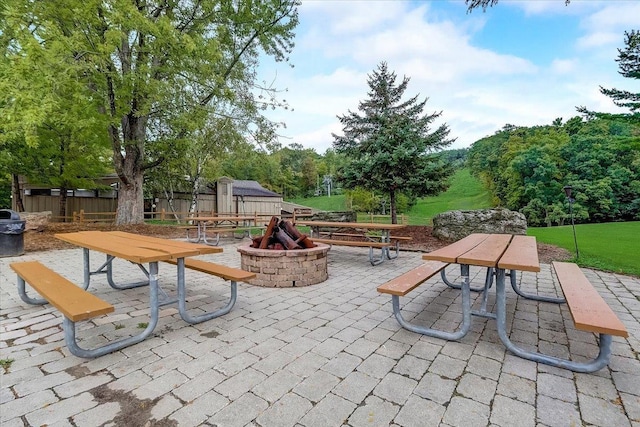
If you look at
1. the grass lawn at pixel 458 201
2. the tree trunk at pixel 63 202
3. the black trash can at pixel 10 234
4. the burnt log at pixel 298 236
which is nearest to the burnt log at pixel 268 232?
the burnt log at pixel 298 236

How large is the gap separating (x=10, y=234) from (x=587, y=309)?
9.58 meters

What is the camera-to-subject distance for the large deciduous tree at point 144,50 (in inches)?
287

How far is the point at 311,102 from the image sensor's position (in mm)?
14508

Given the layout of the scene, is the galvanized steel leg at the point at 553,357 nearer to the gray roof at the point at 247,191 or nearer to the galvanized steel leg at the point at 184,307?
the galvanized steel leg at the point at 184,307

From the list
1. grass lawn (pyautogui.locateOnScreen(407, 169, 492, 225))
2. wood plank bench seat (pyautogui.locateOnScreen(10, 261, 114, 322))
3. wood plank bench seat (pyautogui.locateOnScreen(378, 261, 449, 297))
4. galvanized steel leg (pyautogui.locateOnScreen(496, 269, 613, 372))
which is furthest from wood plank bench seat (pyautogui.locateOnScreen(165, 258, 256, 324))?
grass lawn (pyautogui.locateOnScreen(407, 169, 492, 225))

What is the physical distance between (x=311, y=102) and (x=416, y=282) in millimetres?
13334

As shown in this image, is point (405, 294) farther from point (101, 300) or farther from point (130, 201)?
point (130, 201)

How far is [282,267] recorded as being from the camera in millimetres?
→ 4191

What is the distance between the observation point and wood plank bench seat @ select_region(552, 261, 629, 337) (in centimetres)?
171

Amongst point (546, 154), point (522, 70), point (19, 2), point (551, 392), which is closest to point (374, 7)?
point (522, 70)

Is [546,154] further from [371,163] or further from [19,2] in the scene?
A: [19,2]

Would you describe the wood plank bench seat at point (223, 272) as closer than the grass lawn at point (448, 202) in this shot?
Yes

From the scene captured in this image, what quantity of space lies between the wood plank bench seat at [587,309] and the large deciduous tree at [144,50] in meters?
8.74

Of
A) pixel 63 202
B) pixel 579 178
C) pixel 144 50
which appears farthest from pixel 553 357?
pixel 579 178
